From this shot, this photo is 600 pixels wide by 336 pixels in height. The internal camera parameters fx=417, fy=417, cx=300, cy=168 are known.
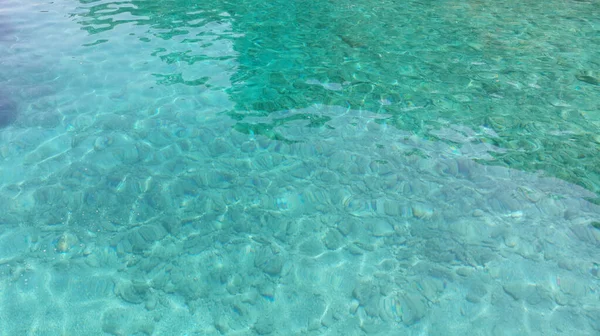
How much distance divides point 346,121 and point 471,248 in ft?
10.1

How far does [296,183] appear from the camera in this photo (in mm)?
5984

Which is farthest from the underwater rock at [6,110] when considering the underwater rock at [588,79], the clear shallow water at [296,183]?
the underwater rock at [588,79]

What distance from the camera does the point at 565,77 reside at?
8.65 metres

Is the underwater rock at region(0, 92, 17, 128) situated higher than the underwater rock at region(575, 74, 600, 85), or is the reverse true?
the underwater rock at region(575, 74, 600, 85)

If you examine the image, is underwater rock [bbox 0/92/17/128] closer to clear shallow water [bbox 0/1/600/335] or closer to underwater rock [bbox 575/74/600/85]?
clear shallow water [bbox 0/1/600/335]

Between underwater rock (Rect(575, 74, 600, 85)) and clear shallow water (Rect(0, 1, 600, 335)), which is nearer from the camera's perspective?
clear shallow water (Rect(0, 1, 600, 335))

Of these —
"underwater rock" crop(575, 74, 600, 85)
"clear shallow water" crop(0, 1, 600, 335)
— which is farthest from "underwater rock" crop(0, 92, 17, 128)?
"underwater rock" crop(575, 74, 600, 85)

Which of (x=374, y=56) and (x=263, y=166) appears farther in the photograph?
(x=374, y=56)

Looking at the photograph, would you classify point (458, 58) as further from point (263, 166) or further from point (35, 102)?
point (35, 102)

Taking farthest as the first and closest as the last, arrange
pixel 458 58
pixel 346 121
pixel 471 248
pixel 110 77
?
pixel 458 58 < pixel 110 77 < pixel 346 121 < pixel 471 248

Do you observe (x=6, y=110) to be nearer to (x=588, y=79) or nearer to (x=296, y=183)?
(x=296, y=183)

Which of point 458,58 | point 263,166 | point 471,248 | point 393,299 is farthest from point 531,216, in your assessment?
point 458,58

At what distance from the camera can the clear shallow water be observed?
14.6 feet

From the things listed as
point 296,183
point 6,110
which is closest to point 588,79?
point 296,183
